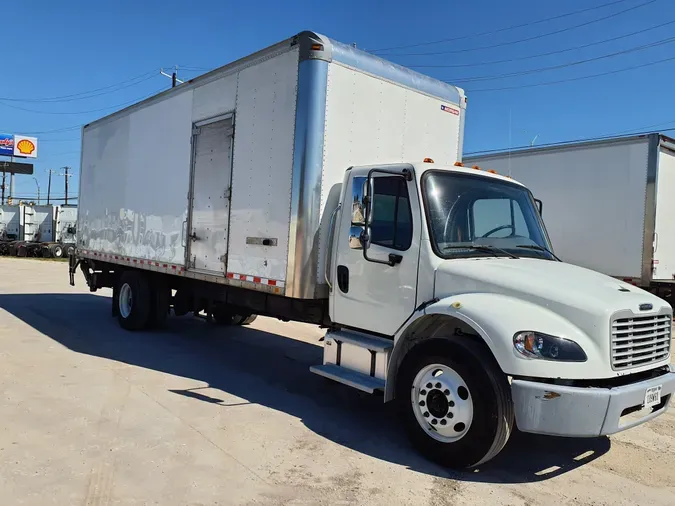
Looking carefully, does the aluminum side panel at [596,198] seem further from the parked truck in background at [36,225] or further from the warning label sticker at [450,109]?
the parked truck in background at [36,225]

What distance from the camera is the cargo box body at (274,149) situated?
227 inches

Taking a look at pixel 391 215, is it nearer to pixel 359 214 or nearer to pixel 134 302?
pixel 359 214

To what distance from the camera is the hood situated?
4039mm

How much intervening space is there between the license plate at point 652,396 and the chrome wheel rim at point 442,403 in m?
1.26

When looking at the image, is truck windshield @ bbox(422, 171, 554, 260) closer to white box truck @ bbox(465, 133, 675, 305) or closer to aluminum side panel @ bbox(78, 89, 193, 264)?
aluminum side panel @ bbox(78, 89, 193, 264)

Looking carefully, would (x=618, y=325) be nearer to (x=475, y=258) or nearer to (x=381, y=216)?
(x=475, y=258)

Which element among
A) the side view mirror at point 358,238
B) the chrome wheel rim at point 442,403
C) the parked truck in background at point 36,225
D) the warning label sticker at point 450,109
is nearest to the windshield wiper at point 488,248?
the side view mirror at point 358,238

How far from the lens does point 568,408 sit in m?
3.80

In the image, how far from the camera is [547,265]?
4.88 metres

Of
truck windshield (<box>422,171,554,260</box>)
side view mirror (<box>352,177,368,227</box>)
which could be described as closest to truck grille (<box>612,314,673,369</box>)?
truck windshield (<box>422,171,554,260</box>)

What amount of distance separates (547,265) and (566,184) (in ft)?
25.5

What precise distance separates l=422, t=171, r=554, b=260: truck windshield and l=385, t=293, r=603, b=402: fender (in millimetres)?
576

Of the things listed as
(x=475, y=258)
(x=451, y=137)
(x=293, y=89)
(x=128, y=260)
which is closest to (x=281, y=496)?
(x=475, y=258)

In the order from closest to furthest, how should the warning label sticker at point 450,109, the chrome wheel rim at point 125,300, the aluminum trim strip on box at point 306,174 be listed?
the aluminum trim strip on box at point 306,174 → the warning label sticker at point 450,109 → the chrome wheel rim at point 125,300
